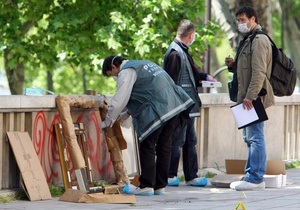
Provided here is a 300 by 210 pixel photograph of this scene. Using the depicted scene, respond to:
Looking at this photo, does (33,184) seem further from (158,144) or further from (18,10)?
(18,10)

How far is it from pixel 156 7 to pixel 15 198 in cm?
1231

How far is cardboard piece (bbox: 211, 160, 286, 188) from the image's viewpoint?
11961 mm

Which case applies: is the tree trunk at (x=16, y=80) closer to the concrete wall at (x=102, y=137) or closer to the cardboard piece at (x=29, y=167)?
the concrete wall at (x=102, y=137)

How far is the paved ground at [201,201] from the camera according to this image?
9.92 m

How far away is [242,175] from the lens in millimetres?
12172

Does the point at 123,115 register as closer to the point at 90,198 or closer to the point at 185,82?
the point at 185,82

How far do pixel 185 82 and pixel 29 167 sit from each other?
210 centimetres

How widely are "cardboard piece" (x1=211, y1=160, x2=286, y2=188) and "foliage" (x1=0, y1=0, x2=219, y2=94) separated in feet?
32.4

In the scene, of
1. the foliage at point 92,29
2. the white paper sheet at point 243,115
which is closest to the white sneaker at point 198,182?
the white paper sheet at point 243,115

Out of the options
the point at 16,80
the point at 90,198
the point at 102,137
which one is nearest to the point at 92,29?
the point at 16,80

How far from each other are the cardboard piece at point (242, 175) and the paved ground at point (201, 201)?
10cm

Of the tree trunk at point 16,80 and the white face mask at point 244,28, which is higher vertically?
the tree trunk at point 16,80

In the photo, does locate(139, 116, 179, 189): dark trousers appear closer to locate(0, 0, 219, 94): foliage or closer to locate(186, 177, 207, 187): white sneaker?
locate(186, 177, 207, 187): white sneaker

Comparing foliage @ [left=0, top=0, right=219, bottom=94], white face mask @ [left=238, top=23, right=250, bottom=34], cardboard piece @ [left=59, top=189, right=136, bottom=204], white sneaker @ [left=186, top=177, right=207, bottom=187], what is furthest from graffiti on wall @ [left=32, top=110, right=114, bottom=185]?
foliage @ [left=0, top=0, right=219, bottom=94]
